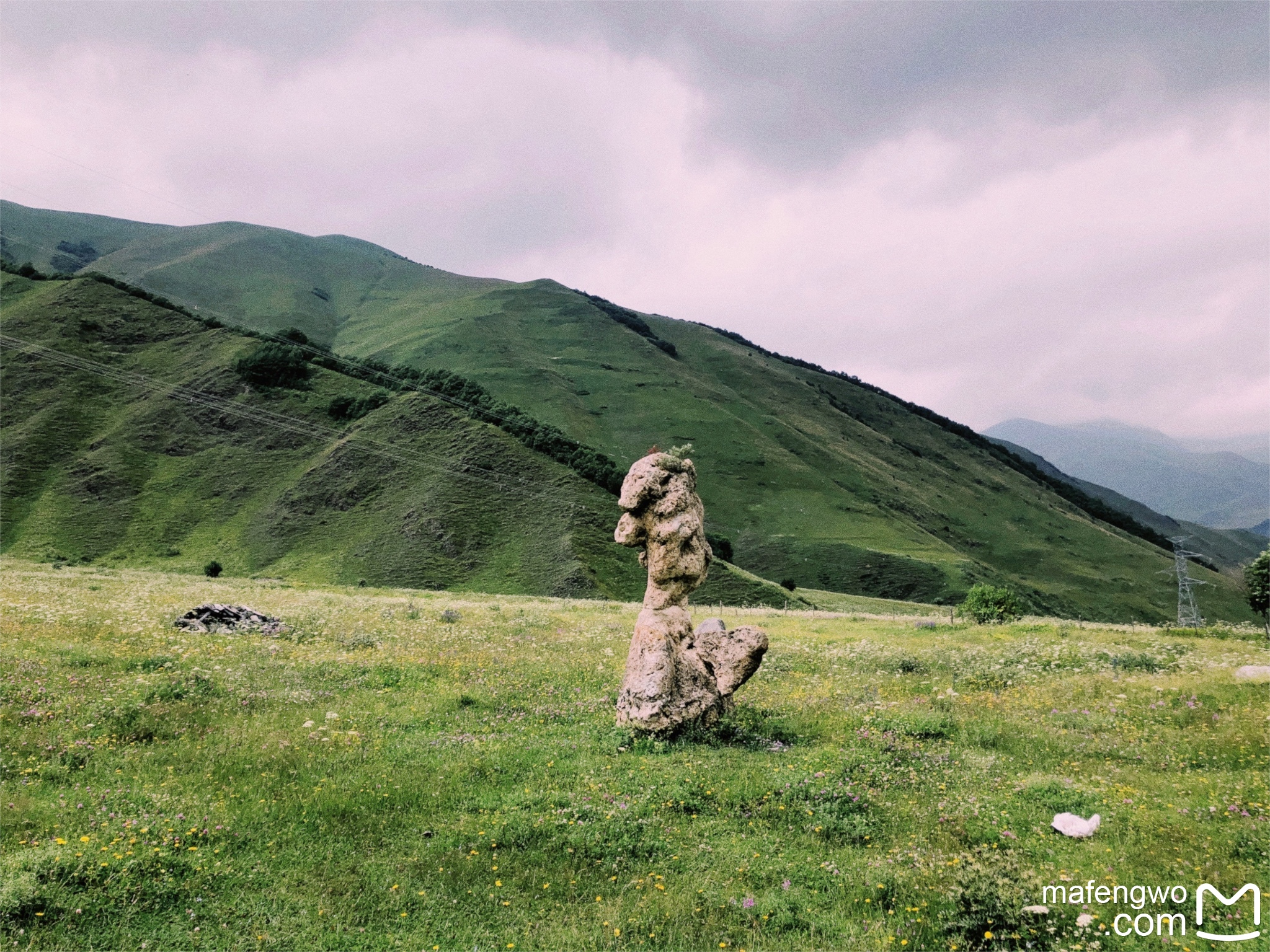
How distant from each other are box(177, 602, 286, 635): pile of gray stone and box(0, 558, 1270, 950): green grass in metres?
2.23

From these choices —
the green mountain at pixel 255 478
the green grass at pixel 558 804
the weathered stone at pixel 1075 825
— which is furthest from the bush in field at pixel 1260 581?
the green mountain at pixel 255 478

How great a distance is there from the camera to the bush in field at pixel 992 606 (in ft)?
145

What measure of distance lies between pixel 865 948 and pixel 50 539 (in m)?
106

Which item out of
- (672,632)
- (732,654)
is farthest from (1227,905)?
(672,632)

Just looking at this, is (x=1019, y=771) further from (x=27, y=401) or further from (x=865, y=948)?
(x=27, y=401)

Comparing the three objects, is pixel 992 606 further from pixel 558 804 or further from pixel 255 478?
pixel 255 478

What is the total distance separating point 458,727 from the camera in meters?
14.2

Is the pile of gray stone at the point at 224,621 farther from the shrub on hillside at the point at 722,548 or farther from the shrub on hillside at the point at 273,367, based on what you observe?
the shrub on hillside at the point at 273,367

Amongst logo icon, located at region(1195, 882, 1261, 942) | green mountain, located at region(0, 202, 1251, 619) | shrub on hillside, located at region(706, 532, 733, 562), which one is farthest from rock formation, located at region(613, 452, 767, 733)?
green mountain, located at region(0, 202, 1251, 619)

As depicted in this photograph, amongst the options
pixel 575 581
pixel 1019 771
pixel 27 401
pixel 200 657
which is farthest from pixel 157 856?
pixel 27 401

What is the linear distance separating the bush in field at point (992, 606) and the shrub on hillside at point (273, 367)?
116893 mm

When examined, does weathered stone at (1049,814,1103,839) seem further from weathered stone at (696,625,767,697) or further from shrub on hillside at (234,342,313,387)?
shrub on hillside at (234,342,313,387)

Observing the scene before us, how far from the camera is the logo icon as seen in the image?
7.09 meters

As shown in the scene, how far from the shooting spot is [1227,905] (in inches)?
303
